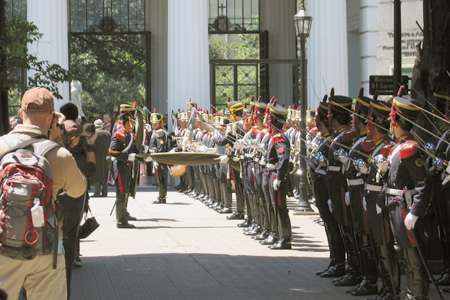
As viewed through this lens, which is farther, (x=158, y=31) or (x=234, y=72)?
(x=158, y=31)

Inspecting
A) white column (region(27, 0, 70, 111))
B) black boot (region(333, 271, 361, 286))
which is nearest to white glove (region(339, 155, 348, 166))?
black boot (region(333, 271, 361, 286))

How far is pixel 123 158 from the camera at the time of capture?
15828mm

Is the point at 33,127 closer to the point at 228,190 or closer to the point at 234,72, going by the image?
the point at 228,190

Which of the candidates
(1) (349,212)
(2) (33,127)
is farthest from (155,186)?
(2) (33,127)

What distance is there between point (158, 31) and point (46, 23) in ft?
25.9

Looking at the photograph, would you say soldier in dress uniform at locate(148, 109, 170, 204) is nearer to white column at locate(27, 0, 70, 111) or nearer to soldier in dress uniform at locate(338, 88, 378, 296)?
white column at locate(27, 0, 70, 111)

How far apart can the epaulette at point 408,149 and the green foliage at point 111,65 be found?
2789cm

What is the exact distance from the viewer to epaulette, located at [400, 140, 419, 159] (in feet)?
24.7

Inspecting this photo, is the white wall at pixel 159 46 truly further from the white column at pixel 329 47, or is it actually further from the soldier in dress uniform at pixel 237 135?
the soldier in dress uniform at pixel 237 135

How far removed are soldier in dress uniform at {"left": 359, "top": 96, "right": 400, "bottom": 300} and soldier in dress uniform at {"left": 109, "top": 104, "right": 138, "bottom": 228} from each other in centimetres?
787

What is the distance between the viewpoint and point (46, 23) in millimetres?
25656

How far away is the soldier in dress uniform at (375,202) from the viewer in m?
8.24

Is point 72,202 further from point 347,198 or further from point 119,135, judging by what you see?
point 119,135

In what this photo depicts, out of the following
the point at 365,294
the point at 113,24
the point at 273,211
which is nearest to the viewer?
the point at 365,294
